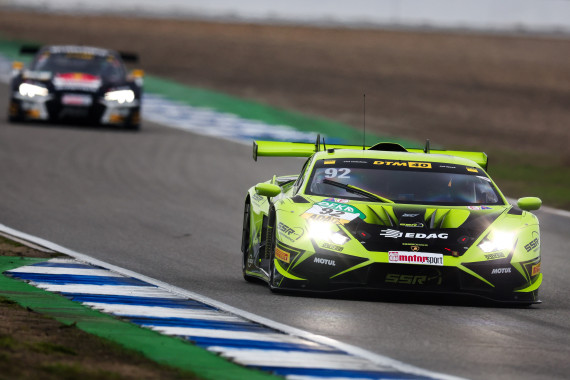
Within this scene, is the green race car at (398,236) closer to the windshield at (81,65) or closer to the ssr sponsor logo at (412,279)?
the ssr sponsor logo at (412,279)

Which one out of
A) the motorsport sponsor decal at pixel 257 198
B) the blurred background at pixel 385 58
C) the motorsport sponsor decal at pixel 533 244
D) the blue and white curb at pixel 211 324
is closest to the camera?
the blue and white curb at pixel 211 324

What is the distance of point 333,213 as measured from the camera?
8828 mm

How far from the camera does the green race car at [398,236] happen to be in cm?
855

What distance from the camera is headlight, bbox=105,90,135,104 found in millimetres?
22531

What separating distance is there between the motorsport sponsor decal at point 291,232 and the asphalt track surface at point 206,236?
427 millimetres

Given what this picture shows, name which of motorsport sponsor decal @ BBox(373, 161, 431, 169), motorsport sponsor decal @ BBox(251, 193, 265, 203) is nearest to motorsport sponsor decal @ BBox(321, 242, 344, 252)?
motorsport sponsor decal @ BBox(373, 161, 431, 169)

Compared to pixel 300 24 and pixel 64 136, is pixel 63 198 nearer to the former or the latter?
pixel 64 136

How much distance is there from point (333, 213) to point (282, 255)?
0.46 meters

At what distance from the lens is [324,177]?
960 centimetres

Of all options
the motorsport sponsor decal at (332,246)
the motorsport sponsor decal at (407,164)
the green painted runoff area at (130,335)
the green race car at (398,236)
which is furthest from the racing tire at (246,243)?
the green painted runoff area at (130,335)

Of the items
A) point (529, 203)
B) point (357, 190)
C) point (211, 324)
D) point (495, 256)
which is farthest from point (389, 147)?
point (211, 324)

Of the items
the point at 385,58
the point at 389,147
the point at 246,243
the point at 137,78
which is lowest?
the point at 385,58

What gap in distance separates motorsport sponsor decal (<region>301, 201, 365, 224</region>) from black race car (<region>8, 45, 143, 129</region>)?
13870mm

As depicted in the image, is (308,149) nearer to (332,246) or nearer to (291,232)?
(291,232)
